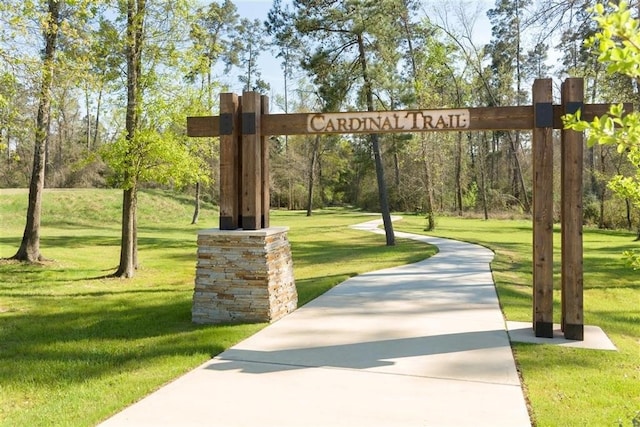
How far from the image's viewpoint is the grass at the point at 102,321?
3.76m

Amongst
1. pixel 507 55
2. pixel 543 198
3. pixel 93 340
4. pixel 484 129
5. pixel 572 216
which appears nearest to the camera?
pixel 572 216

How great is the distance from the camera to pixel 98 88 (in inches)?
357

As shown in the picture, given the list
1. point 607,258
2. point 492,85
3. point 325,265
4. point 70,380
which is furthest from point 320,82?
point 492,85

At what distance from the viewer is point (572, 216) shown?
513 cm

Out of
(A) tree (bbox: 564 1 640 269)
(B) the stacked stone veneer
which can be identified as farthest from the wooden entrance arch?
(A) tree (bbox: 564 1 640 269)

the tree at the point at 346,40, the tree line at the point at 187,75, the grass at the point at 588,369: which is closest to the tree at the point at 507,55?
the tree line at the point at 187,75

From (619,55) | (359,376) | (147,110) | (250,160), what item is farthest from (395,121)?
(147,110)

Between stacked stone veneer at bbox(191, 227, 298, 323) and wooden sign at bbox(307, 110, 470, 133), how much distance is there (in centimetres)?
149

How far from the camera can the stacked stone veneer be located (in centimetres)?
576

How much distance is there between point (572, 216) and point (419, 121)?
1.85 metres

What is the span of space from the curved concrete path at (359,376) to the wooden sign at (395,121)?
2.22 m

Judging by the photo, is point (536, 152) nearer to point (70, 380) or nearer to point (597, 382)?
point (597, 382)

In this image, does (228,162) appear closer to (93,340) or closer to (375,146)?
(93,340)

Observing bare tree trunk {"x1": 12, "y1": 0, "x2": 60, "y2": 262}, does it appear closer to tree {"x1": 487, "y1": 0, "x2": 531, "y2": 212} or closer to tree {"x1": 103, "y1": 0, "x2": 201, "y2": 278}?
tree {"x1": 103, "y1": 0, "x2": 201, "y2": 278}
